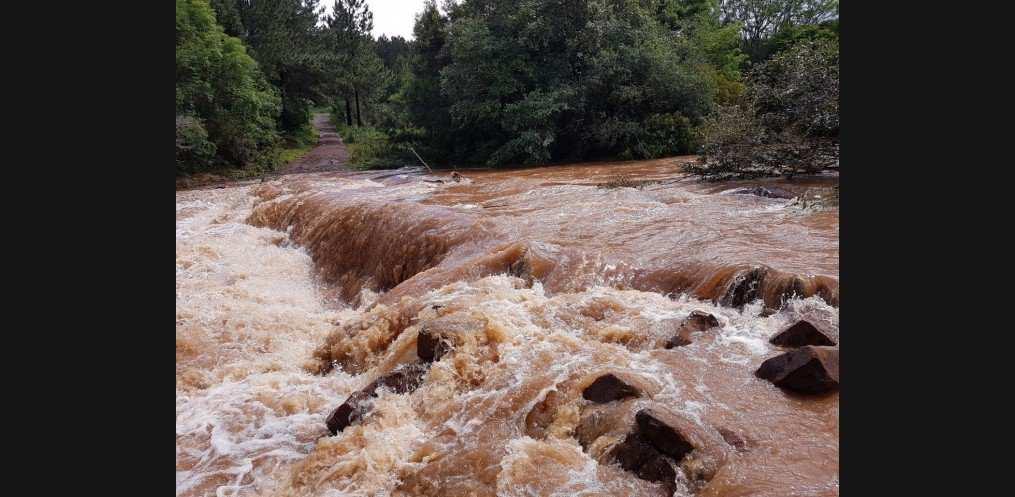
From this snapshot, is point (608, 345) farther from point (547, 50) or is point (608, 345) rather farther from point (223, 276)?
point (547, 50)

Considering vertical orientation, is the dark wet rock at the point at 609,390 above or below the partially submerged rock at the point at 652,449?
above

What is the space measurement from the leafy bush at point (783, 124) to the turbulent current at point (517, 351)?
4.09 feet

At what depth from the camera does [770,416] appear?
409cm

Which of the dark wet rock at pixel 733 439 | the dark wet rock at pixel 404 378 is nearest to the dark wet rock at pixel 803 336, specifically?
the dark wet rock at pixel 733 439

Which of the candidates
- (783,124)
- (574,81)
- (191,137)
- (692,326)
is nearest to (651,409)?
(692,326)

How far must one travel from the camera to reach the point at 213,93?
20828 millimetres

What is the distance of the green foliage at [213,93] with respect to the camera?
19.3m

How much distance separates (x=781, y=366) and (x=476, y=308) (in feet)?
9.37

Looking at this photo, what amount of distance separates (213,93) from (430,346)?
734 inches

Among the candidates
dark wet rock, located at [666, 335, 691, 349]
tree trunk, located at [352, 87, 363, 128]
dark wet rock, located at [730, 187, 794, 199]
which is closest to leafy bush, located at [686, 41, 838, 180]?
dark wet rock, located at [730, 187, 794, 199]

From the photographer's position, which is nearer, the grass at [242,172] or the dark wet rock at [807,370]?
the dark wet rock at [807,370]

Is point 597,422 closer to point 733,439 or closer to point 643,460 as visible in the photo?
point 643,460

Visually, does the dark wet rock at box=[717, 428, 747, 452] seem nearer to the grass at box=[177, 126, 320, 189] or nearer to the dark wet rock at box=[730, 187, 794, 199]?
the dark wet rock at box=[730, 187, 794, 199]

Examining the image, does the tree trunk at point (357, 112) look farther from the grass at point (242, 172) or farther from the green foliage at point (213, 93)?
the green foliage at point (213, 93)
